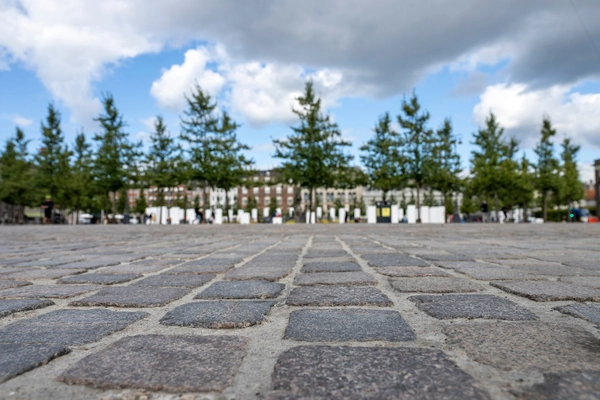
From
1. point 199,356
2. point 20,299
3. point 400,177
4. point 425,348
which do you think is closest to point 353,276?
point 425,348

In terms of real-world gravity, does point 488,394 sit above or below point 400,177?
below

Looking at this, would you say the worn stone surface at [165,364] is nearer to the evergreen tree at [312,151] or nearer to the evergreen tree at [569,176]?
the evergreen tree at [312,151]

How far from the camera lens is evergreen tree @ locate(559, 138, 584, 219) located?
37031 millimetres

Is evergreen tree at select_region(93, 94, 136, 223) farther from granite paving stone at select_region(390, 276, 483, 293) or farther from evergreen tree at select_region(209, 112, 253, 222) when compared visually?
granite paving stone at select_region(390, 276, 483, 293)

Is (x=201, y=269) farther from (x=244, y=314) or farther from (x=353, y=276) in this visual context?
(x=244, y=314)

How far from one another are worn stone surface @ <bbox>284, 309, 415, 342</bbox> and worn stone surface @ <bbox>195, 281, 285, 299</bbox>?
487mm

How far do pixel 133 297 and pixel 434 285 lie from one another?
5.96ft

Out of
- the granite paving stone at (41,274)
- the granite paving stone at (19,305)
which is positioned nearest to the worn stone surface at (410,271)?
the granite paving stone at (19,305)

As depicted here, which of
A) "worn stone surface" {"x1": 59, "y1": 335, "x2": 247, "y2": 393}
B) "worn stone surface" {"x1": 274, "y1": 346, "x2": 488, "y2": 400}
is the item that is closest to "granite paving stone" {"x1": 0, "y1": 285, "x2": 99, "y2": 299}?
"worn stone surface" {"x1": 59, "y1": 335, "x2": 247, "y2": 393}

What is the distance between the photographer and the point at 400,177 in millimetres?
29406

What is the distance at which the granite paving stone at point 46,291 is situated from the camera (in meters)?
2.47

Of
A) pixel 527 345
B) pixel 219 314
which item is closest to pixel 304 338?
pixel 219 314

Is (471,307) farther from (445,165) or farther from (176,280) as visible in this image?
(445,165)

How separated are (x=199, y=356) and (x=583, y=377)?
111cm
